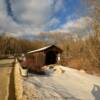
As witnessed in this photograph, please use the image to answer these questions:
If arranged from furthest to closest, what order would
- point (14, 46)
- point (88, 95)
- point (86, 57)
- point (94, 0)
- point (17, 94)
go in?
point (14, 46) → point (86, 57) → point (94, 0) → point (88, 95) → point (17, 94)

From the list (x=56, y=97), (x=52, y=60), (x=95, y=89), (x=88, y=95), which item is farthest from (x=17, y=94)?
(x=52, y=60)

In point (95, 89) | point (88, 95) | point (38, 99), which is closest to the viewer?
point (38, 99)

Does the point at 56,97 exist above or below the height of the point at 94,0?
below

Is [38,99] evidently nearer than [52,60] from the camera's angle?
Yes

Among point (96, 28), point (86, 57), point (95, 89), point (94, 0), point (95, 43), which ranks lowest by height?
point (95, 89)

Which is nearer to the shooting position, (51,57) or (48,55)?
(48,55)

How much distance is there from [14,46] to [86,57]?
101 m

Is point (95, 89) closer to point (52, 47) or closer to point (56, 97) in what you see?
point (56, 97)

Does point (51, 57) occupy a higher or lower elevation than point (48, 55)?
lower

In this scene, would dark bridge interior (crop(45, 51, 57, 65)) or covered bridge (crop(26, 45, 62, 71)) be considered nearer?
covered bridge (crop(26, 45, 62, 71))

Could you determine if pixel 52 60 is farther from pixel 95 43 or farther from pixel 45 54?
pixel 95 43

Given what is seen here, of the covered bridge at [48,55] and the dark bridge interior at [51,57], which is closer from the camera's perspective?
the covered bridge at [48,55]

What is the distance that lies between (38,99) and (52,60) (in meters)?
24.4

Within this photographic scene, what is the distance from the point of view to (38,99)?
10.9 metres
